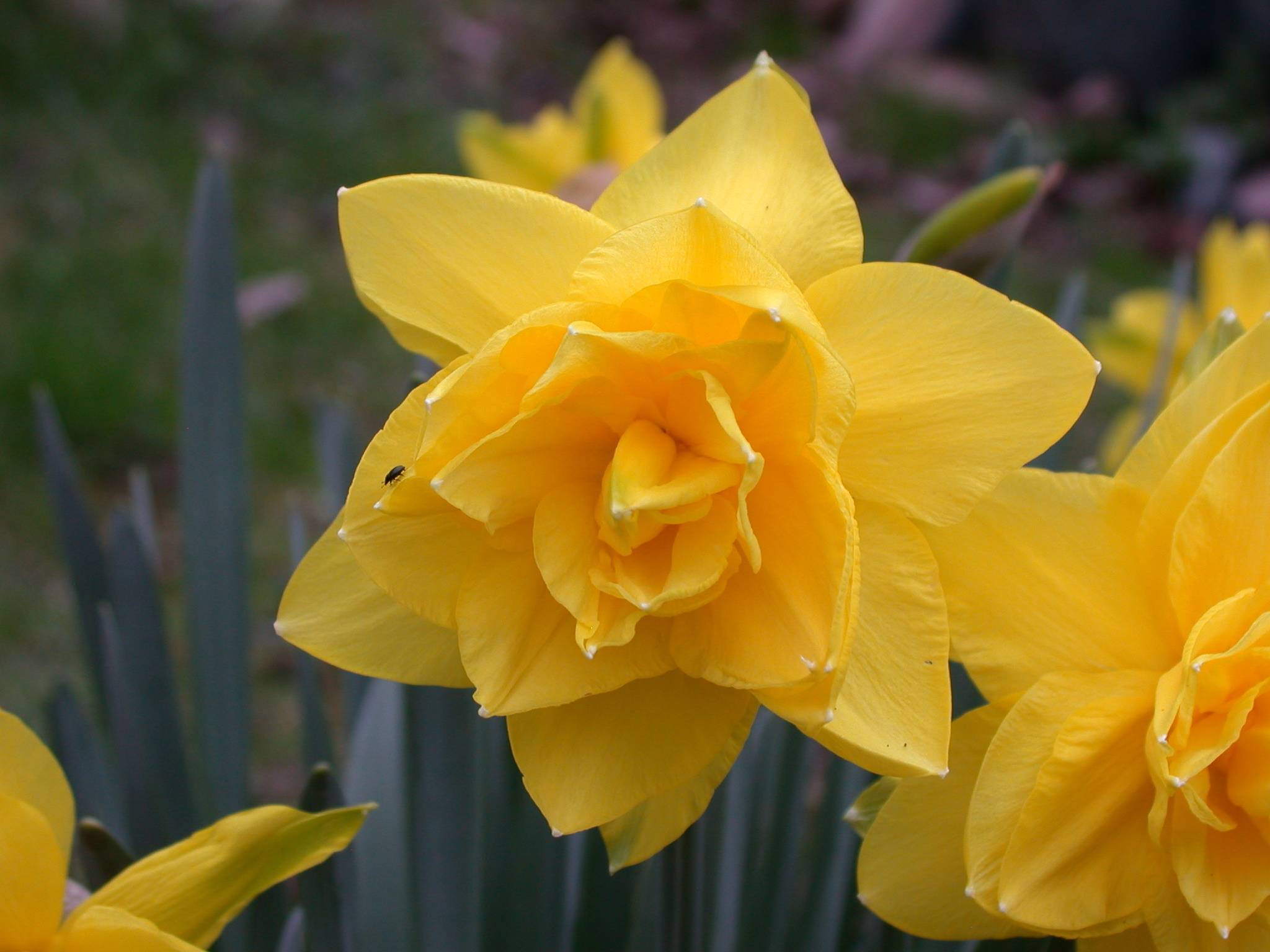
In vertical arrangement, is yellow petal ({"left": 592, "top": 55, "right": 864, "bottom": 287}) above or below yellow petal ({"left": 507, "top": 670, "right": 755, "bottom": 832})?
above

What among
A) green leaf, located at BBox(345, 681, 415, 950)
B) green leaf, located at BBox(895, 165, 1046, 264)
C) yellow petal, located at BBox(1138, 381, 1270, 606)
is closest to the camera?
yellow petal, located at BBox(1138, 381, 1270, 606)

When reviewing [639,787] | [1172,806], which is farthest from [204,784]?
[1172,806]

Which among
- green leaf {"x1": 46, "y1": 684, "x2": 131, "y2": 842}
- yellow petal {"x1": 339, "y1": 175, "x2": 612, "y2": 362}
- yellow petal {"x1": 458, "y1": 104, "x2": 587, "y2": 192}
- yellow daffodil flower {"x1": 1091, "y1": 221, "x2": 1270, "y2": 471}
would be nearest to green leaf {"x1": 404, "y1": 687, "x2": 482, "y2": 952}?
yellow petal {"x1": 339, "y1": 175, "x2": 612, "y2": 362}

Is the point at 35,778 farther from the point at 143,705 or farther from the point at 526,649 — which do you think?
the point at 143,705

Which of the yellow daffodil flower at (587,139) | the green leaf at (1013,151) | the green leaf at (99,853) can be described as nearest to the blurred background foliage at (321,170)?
the green leaf at (1013,151)

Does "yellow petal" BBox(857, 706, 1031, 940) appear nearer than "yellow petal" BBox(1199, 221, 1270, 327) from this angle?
Yes

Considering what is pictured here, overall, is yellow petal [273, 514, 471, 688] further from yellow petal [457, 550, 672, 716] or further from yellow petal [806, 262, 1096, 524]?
yellow petal [806, 262, 1096, 524]

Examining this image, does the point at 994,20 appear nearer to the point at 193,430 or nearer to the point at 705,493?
the point at 193,430
